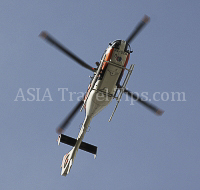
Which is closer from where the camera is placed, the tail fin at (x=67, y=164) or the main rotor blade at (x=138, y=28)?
the main rotor blade at (x=138, y=28)

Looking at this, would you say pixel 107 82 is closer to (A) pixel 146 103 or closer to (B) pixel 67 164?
(A) pixel 146 103

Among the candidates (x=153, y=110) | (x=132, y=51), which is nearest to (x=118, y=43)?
(x=132, y=51)

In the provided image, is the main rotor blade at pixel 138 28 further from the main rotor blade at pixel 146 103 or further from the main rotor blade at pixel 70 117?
the main rotor blade at pixel 70 117

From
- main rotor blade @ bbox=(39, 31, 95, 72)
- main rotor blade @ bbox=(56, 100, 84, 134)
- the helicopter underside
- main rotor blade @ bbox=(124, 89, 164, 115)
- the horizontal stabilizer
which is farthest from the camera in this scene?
the horizontal stabilizer

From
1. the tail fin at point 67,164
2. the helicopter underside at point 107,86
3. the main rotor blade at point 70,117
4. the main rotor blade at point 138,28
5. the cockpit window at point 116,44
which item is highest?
the main rotor blade at point 138,28

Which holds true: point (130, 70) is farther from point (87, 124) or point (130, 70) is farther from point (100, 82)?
point (87, 124)

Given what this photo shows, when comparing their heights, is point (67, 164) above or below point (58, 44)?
below

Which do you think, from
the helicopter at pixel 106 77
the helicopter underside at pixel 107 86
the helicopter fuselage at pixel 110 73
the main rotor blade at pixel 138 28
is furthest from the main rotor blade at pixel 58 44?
the main rotor blade at pixel 138 28

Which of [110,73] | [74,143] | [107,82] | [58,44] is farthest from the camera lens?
[74,143]

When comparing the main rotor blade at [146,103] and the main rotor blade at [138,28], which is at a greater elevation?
the main rotor blade at [138,28]

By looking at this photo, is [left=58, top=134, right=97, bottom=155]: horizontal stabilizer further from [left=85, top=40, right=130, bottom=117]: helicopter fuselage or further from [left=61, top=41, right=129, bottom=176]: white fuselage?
[left=85, top=40, right=130, bottom=117]: helicopter fuselage

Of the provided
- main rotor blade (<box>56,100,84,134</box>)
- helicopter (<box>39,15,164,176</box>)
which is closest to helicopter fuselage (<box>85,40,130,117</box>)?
helicopter (<box>39,15,164,176</box>)

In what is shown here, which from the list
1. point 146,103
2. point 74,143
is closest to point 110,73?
point 146,103

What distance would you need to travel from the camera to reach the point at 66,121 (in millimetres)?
27656
